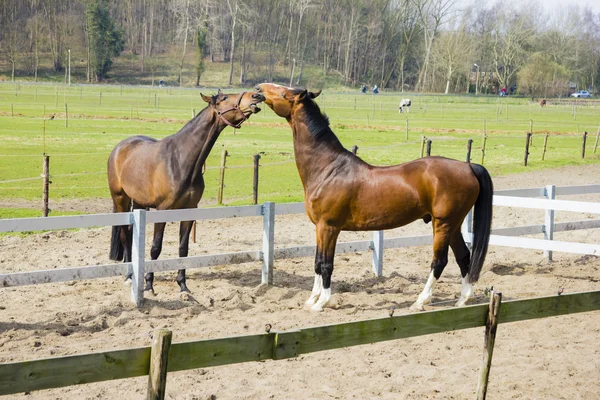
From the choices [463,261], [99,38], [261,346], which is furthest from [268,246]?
[99,38]

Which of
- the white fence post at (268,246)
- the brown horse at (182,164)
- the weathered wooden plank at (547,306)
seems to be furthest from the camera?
the white fence post at (268,246)

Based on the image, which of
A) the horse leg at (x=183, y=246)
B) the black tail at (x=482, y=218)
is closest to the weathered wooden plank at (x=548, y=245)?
the black tail at (x=482, y=218)

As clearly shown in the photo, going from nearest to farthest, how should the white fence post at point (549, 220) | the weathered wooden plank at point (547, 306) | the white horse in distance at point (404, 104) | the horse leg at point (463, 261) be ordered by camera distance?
the weathered wooden plank at point (547, 306) → the horse leg at point (463, 261) → the white fence post at point (549, 220) → the white horse in distance at point (404, 104)

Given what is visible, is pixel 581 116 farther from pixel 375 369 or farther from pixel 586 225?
pixel 375 369

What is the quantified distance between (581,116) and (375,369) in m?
61.4

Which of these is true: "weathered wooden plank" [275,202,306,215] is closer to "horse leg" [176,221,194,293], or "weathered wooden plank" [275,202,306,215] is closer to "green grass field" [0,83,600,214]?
"horse leg" [176,221,194,293]

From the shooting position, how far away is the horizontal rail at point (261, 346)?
3.64 m

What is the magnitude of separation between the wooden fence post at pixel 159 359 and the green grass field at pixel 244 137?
1229 cm

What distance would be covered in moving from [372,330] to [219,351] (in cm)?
110

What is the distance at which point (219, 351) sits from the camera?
4.18 metres

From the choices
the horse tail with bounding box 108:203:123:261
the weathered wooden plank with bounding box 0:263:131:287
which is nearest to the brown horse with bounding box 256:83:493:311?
the weathered wooden plank with bounding box 0:263:131:287

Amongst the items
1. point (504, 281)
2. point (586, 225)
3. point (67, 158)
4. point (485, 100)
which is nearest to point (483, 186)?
point (504, 281)

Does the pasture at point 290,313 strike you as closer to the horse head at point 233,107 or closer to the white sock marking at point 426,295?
the white sock marking at point 426,295

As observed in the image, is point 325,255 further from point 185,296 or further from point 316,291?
point 185,296
